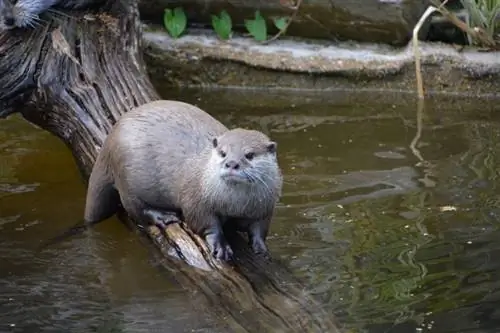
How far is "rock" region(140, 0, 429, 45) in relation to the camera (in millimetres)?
5469

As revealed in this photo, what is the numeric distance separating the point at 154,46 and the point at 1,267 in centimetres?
235

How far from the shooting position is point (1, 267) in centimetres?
333

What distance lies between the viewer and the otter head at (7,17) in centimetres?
383

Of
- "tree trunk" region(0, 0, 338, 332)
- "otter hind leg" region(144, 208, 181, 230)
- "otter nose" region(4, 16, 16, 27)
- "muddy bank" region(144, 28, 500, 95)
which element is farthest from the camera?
"muddy bank" region(144, 28, 500, 95)

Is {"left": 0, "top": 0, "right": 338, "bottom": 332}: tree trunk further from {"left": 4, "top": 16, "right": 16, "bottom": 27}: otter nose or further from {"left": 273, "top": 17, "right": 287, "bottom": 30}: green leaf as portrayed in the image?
{"left": 273, "top": 17, "right": 287, "bottom": 30}: green leaf

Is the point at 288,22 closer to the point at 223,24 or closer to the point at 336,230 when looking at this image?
the point at 223,24

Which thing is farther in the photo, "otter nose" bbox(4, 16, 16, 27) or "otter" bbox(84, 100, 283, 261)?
"otter nose" bbox(4, 16, 16, 27)

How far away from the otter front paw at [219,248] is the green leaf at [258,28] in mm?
2721

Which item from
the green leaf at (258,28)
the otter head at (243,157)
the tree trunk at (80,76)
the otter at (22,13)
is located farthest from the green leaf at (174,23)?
the otter head at (243,157)

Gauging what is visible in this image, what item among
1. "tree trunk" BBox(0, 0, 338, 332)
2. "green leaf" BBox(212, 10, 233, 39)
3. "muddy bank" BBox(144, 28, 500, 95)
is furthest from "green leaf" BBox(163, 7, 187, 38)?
"tree trunk" BBox(0, 0, 338, 332)

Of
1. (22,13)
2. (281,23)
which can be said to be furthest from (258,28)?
(22,13)

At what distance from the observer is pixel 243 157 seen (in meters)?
2.76

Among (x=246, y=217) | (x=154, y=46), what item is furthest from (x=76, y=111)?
(x=154, y=46)

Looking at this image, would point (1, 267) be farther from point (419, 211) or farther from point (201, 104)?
point (201, 104)
